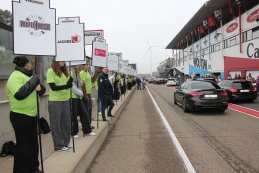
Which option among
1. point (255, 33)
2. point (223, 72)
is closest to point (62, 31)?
point (255, 33)

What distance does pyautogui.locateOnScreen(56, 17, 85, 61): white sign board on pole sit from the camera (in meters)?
6.93

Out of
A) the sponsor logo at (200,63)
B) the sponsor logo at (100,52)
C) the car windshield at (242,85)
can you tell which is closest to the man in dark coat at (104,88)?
the sponsor logo at (100,52)

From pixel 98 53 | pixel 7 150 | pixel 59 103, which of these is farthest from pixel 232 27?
pixel 7 150

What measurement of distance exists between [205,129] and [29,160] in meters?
6.97

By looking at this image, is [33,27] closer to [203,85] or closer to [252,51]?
[203,85]

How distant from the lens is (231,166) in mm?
6297

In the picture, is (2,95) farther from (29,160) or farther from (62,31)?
(29,160)

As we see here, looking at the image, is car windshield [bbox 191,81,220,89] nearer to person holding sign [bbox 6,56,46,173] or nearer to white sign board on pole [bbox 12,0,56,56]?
white sign board on pole [bbox 12,0,56,56]

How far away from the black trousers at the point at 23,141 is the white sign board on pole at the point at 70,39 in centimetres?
229

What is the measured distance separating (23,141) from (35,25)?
164 centimetres

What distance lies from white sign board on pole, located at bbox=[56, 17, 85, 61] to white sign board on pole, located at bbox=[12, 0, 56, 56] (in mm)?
1676

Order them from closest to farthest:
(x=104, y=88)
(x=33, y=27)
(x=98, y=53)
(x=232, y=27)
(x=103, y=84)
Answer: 1. (x=33, y=27)
2. (x=98, y=53)
3. (x=103, y=84)
4. (x=104, y=88)
5. (x=232, y=27)

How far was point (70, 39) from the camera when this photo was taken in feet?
23.2

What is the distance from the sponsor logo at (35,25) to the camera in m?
4.82
